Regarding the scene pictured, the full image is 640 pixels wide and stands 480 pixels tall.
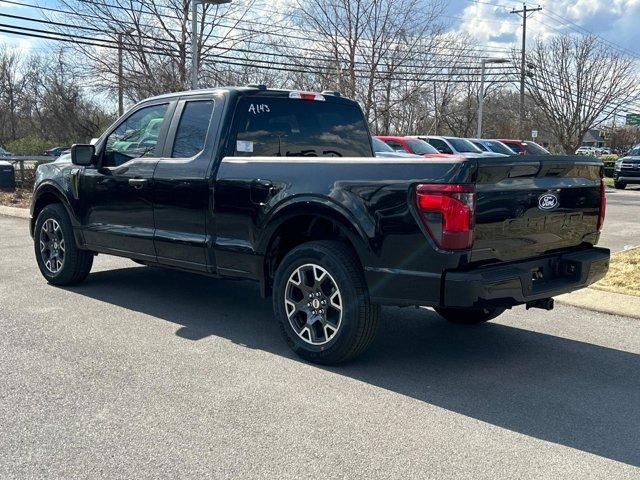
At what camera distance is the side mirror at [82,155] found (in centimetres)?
613

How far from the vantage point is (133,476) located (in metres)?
3.08

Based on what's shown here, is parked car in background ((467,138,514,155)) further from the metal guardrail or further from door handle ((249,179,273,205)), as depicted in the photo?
door handle ((249,179,273,205))

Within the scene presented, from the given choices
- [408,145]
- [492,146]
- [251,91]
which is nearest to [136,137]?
[251,91]

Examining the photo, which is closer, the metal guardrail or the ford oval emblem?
the ford oval emblem

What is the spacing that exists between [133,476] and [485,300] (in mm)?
2184

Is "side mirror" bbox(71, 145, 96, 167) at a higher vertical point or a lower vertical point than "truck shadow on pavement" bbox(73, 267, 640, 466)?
higher

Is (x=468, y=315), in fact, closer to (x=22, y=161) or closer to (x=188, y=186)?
(x=188, y=186)

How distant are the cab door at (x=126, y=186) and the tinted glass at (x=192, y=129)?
0.20 meters

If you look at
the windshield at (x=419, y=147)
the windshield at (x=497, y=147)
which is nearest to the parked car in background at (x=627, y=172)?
the windshield at (x=497, y=147)

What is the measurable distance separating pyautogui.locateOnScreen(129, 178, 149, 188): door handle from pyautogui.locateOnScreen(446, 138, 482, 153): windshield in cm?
1701

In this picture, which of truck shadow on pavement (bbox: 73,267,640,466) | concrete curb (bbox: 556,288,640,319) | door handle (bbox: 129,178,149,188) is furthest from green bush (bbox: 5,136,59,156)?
concrete curb (bbox: 556,288,640,319)

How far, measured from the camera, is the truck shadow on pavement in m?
3.77

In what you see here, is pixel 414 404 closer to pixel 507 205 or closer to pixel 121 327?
pixel 507 205

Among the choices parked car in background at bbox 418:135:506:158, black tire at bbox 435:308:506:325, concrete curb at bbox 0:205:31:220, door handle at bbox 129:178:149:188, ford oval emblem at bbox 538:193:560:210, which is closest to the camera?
ford oval emblem at bbox 538:193:560:210
